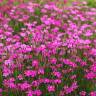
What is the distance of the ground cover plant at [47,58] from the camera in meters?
5.66

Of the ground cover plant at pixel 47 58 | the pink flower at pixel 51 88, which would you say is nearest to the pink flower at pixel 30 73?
the ground cover plant at pixel 47 58

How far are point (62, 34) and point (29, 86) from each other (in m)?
1.97

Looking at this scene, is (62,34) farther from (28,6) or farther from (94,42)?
(28,6)

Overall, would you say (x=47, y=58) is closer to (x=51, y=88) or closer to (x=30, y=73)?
(x=30, y=73)

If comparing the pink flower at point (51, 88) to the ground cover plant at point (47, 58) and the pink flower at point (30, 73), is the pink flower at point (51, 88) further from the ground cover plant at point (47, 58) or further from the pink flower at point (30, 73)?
the pink flower at point (30, 73)

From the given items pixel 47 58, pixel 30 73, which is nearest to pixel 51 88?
pixel 30 73

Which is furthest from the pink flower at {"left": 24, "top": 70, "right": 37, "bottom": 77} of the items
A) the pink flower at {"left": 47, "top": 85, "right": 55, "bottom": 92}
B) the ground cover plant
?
the pink flower at {"left": 47, "top": 85, "right": 55, "bottom": 92}

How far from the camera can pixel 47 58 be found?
631 cm

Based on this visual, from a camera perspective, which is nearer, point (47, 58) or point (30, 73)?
point (30, 73)

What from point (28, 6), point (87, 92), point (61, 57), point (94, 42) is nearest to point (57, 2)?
point (28, 6)

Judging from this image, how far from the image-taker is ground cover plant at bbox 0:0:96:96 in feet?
18.6

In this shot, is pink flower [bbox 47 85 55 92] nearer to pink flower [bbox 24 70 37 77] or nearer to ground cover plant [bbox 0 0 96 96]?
ground cover plant [bbox 0 0 96 96]

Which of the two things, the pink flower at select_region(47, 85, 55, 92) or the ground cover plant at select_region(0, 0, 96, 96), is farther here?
the ground cover plant at select_region(0, 0, 96, 96)

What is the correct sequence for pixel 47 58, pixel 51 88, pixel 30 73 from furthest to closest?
pixel 47 58
pixel 30 73
pixel 51 88
